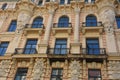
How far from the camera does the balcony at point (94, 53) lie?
59.9ft

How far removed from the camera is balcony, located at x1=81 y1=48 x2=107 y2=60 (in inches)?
719

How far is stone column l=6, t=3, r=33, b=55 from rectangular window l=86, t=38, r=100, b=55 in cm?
718

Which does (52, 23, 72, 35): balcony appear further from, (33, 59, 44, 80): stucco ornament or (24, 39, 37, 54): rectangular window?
(33, 59, 44, 80): stucco ornament

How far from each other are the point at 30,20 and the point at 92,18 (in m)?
7.21

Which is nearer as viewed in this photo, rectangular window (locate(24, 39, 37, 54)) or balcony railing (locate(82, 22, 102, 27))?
rectangular window (locate(24, 39, 37, 54))

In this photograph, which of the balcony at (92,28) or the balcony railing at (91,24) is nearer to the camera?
the balcony at (92,28)

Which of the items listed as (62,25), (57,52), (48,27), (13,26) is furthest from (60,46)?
(13,26)

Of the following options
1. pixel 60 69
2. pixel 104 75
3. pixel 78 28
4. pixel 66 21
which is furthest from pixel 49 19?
pixel 104 75

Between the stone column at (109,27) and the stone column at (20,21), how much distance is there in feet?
27.9

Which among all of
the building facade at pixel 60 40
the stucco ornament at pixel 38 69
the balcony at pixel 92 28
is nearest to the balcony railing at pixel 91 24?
the building facade at pixel 60 40

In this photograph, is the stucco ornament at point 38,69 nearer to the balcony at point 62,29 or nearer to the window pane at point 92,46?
the balcony at point 62,29

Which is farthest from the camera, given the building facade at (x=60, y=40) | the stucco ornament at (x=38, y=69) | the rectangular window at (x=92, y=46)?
the rectangular window at (x=92, y=46)

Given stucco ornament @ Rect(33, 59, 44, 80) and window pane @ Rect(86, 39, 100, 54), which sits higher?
window pane @ Rect(86, 39, 100, 54)

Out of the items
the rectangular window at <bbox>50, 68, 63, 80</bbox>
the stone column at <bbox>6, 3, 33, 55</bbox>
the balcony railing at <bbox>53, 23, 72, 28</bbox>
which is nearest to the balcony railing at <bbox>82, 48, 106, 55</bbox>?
the rectangular window at <bbox>50, 68, 63, 80</bbox>
